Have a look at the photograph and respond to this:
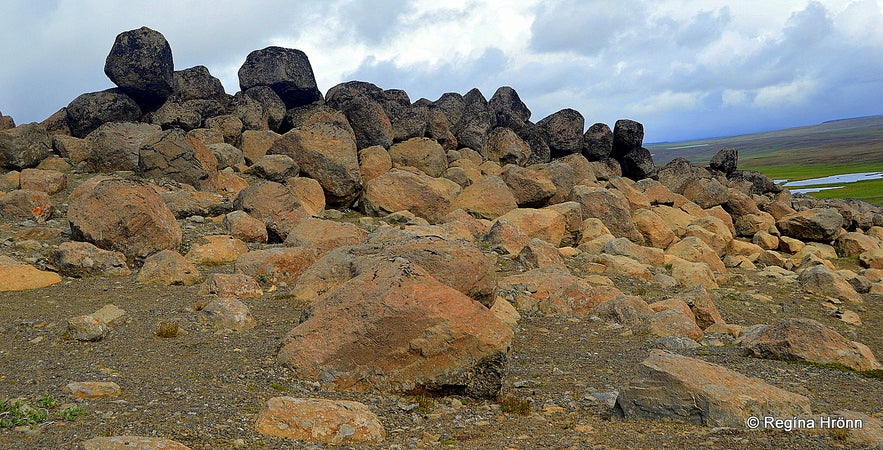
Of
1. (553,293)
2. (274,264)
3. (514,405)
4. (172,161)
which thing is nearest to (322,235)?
(274,264)

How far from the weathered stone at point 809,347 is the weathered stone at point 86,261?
69.5ft

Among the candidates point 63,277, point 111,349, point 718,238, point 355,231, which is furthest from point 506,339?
point 718,238

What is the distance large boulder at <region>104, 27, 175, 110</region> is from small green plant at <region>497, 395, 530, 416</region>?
40039mm

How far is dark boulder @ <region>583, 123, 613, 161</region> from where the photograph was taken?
62062mm

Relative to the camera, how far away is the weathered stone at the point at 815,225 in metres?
47.7

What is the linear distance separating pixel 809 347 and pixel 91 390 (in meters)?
17.0

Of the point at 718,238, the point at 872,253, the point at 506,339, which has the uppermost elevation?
the point at 506,339

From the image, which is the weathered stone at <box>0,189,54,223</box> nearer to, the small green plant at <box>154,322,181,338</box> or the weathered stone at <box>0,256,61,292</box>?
the weathered stone at <box>0,256,61,292</box>

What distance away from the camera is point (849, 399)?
45.3 ft

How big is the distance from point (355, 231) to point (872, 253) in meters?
36.5

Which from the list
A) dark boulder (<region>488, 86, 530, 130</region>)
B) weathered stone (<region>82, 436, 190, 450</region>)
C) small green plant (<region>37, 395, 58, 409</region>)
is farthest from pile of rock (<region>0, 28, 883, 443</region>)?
small green plant (<region>37, 395, 58, 409</region>)

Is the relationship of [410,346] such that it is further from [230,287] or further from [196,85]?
[196,85]

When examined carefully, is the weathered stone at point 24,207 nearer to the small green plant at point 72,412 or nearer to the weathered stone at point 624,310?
the small green plant at point 72,412

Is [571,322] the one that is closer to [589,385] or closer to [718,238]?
[589,385]
